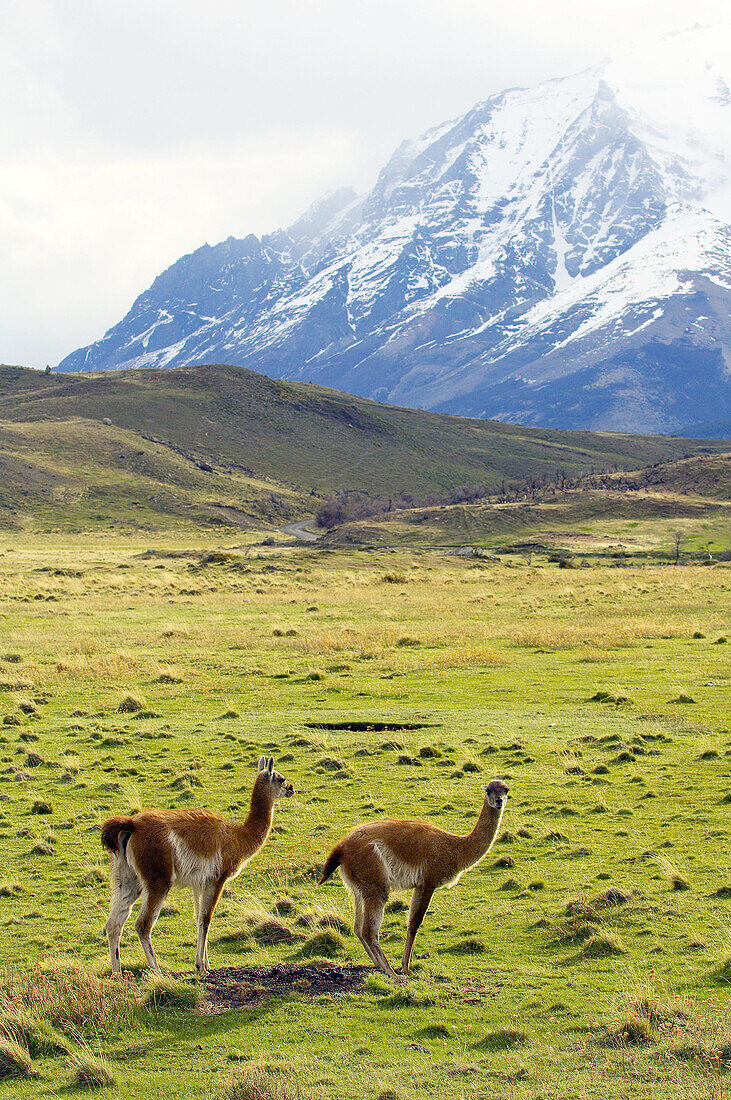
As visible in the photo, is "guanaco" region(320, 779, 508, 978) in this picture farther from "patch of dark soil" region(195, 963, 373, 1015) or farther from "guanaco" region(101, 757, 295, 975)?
"guanaco" region(101, 757, 295, 975)

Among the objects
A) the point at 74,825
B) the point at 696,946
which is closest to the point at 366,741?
the point at 74,825

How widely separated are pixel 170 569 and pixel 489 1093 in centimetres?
6906

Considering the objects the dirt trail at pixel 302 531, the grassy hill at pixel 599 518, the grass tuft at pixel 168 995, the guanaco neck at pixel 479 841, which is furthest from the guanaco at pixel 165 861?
the dirt trail at pixel 302 531

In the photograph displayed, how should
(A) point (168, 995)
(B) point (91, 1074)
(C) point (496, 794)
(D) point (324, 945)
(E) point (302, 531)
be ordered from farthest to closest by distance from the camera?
(E) point (302, 531), (D) point (324, 945), (C) point (496, 794), (A) point (168, 995), (B) point (91, 1074)

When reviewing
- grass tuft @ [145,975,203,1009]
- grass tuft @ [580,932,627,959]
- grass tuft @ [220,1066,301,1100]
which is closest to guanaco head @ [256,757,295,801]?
grass tuft @ [145,975,203,1009]

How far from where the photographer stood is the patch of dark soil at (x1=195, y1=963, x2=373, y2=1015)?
30.1 feet

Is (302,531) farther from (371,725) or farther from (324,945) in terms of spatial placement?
(324,945)

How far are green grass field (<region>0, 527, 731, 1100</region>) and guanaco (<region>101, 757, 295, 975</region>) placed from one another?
0.56m

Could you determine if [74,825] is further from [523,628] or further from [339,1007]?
[523,628]

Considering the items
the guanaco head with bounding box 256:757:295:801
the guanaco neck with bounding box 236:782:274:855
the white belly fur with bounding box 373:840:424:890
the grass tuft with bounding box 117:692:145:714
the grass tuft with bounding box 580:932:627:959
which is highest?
the guanaco head with bounding box 256:757:295:801

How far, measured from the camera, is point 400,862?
962 centimetres

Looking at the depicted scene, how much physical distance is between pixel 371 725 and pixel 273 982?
44.3 ft

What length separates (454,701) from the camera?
26.0 metres

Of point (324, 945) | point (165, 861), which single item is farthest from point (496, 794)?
point (165, 861)
